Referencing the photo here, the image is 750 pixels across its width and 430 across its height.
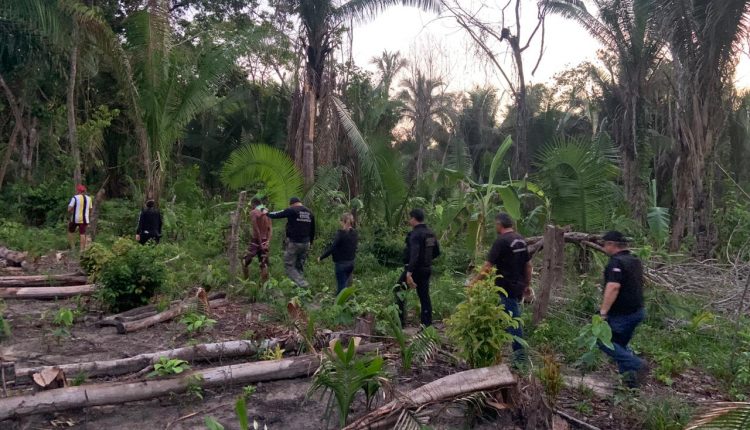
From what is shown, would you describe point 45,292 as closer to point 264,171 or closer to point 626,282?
point 264,171

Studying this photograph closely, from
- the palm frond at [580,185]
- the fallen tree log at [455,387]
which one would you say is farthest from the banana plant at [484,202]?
the fallen tree log at [455,387]

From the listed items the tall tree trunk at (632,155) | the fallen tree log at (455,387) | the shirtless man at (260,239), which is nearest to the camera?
the fallen tree log at (455,387)

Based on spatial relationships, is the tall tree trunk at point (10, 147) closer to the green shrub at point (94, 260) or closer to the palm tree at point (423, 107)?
the green shrub at point (94, 260)

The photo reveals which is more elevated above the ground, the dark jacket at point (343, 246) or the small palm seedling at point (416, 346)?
the dark jacket at point (343, 246)

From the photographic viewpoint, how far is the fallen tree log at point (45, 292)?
8695 mm

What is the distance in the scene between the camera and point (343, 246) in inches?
332

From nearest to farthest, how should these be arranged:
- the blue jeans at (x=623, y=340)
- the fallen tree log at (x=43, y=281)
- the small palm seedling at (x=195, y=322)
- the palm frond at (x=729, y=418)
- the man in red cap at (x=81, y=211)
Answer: the palm frond at (x=729, y=418), the blue jeans at (x=623, y=340), the small palm seedling at (x=195, y=322), the fallen tree log at (x=43, y=281), the man in red cap at (x=81, y=211)

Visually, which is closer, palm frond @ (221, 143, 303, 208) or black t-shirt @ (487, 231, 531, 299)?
black t-shirt @ (487, 231, 531, 299)

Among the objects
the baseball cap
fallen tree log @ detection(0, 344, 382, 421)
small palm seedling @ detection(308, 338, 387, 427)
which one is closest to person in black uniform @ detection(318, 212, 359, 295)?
fallen tree log @ detection(0, 344, 382, 421)

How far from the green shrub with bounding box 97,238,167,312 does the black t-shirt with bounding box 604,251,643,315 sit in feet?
18.4

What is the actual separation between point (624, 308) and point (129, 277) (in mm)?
5821

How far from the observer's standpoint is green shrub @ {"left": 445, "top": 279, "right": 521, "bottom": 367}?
4.83m

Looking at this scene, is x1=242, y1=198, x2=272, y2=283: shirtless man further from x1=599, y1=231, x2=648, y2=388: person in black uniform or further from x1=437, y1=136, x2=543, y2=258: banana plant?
x1=599, y1=231, x2=648, y2=388: person in black uniform

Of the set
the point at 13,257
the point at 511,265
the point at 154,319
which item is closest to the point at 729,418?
the point at 511,265
